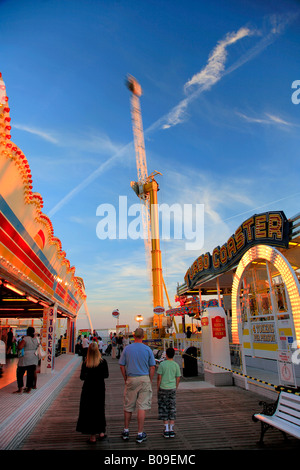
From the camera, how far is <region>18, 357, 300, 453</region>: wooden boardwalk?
15.1ft

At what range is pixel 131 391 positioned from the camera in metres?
4.88

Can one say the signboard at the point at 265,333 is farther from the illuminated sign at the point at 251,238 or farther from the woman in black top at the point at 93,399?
the woman in black top at the point at 93,399

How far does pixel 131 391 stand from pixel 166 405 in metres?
0.70

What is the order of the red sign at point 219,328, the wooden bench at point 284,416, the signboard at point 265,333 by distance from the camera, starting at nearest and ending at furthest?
the wooden bench at point 284,416
the signboard at point 265,333
the red sign at point 219,328

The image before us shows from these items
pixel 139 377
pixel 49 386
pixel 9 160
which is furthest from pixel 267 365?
pixel 9 160

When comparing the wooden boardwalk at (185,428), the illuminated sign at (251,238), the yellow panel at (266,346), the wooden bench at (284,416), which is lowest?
the wooden boardwalk at (185,428)

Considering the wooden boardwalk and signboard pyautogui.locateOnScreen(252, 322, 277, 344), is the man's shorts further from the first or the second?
signboard pyautogui.locateOnScreen(252, 322, 277, 344)

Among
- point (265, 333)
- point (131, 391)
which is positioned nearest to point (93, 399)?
point (131, 391)

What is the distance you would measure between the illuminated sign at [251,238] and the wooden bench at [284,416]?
4.62m

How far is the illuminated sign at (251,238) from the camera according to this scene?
856cm

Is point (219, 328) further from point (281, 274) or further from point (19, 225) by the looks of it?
point (19, 225)

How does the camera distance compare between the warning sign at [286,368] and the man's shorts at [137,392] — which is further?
the warning sign at [286,368]

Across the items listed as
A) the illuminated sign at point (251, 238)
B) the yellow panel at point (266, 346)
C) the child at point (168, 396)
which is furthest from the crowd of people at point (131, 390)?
the yellow panel at point (266, 346)
